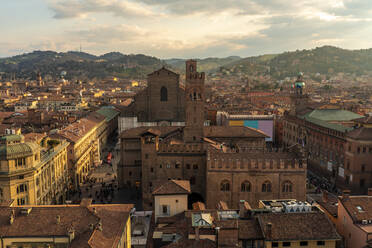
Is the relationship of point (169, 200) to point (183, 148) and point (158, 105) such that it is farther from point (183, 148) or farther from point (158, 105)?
point (158, 105)

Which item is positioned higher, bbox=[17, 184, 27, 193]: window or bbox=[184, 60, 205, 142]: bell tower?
bbox=[184, 60, 205, 142]: bell tower

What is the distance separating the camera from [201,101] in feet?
201

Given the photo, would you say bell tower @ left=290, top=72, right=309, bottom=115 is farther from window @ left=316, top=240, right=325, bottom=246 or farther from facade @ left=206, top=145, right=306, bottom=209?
window @ left=316, top=240, right=325, bottom=246

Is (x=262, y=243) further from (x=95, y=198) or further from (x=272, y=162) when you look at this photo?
(x=95, y=198)

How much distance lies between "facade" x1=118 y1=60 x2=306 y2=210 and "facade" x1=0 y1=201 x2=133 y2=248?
17.2 meters

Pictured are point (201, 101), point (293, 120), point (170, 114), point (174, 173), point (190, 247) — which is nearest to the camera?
point (190, 247)

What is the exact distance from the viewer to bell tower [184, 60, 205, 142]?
198 ft

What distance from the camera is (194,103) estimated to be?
A: 61.0 meters

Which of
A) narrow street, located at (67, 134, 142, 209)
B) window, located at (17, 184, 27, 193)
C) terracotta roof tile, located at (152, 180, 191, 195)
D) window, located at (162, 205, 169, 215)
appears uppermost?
terracotta roof tile, located at (152, 180, 191, 195)

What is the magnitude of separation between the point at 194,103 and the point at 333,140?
33.3 m

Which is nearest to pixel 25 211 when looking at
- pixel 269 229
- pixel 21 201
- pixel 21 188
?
pixel 21 188

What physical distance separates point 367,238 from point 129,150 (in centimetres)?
4514

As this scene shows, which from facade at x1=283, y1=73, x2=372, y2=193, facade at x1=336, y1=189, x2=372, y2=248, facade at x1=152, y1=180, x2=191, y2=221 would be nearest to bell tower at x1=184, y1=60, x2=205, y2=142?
facade at x1=152, y1=180, x2=191, y2=221

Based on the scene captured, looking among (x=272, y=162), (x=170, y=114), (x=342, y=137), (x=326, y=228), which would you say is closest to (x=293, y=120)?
(x=342, y=137)
